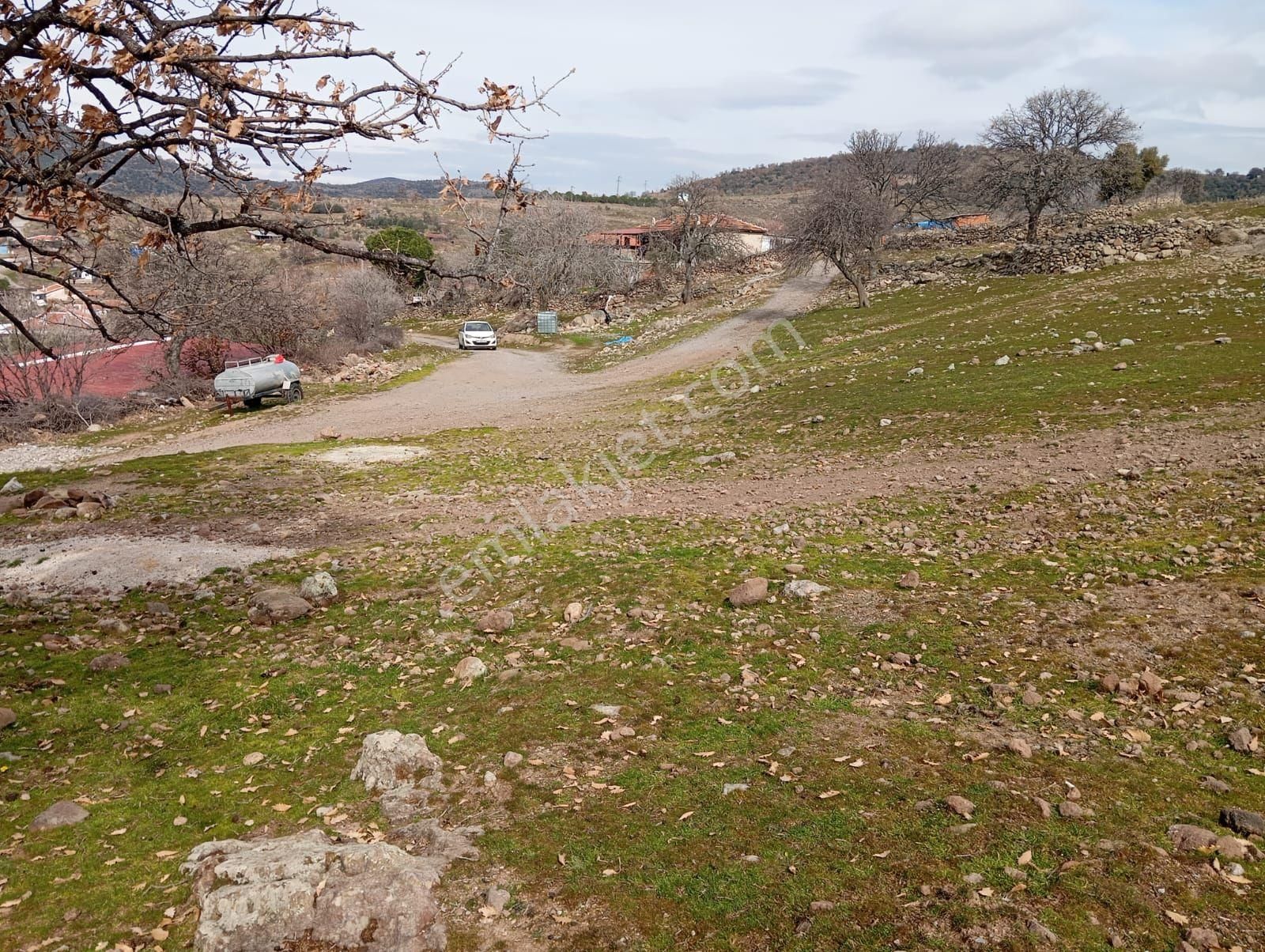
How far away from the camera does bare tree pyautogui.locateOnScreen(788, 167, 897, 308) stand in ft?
105

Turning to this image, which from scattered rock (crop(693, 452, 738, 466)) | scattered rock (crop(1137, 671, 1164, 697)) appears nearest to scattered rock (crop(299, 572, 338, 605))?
scattered rock (crop(693, 452, 738, 466))

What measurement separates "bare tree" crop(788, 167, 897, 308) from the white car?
1539 centimetres

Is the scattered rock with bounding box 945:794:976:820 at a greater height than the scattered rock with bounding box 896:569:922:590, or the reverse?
the scattered rock with bounding box 945:794:976:820

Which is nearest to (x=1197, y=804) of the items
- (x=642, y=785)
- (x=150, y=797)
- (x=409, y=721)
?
(x=642, y=785)

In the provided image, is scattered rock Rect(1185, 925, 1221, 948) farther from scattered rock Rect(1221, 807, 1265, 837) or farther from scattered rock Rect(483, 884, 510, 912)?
scattered rock Rect(483, 884, 510, 912)

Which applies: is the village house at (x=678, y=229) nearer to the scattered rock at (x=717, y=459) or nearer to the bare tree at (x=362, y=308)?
the bare tree at (x=362, y=308)

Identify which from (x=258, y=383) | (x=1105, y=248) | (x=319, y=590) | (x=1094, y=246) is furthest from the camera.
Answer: (x=1094, y=246)

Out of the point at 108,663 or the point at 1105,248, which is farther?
the point at 1105,248

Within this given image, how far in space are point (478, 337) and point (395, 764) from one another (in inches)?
1369

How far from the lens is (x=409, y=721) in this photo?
609cm

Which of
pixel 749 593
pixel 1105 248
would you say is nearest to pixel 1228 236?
pixel 1105 248

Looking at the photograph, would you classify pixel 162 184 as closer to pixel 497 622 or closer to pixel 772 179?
pixel 497 622

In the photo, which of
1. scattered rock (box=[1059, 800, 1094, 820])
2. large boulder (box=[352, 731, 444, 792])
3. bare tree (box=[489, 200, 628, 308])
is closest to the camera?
scattered rock (box=[1059, 800, 1094, 820])

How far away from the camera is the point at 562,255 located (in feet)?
164
